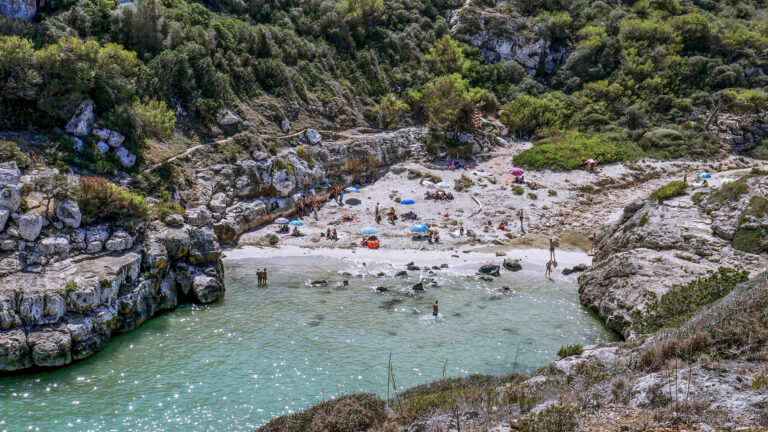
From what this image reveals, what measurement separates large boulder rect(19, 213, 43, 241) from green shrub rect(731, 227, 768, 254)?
119ft

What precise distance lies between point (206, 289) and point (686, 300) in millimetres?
24794

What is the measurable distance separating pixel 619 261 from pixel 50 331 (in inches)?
1146

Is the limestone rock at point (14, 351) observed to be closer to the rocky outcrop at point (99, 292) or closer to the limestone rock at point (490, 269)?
the rocky outcrop at point (99, 292)

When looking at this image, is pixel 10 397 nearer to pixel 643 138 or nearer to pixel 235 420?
pixel 235 420

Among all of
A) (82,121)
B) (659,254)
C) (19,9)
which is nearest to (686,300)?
(659,254)

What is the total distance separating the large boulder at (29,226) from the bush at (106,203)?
7.17ft

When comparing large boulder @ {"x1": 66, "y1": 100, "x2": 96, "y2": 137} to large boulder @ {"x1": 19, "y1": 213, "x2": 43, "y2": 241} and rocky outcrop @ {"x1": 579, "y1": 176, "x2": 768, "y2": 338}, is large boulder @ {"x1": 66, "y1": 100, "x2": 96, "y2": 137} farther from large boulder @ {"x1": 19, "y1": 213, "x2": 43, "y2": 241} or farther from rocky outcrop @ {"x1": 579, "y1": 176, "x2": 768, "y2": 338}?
rocky outcrop @ {"x1": 579, "y1": 176, "x2": 768, "y2": 338}

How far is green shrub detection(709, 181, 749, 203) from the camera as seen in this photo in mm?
26263

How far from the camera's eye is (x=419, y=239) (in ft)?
117

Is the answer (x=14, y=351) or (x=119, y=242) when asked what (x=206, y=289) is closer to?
(x=119, y=242)

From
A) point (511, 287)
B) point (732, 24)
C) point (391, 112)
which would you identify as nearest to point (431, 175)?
point (391, 112)

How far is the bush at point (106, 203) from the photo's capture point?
2328 centimetres

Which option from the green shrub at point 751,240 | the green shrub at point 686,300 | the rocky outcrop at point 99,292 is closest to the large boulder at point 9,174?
the rocky outcrop at point 99,292

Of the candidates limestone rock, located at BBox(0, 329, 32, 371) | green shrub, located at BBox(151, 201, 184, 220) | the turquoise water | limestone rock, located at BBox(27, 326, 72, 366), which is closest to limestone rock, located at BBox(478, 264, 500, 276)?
the turquoise water
